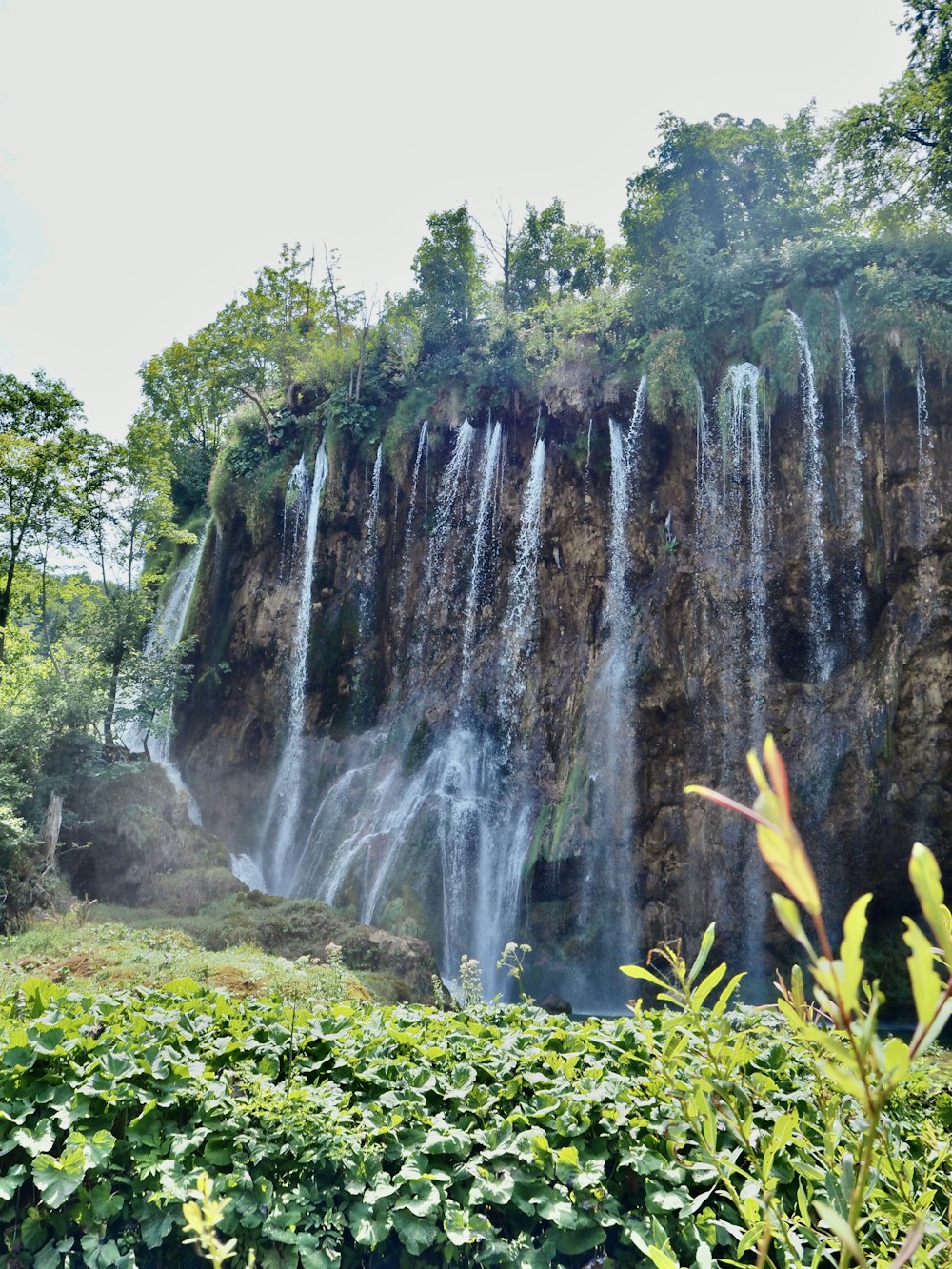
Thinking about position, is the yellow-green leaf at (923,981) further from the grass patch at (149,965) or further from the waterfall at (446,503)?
the waterfall at (446,503)

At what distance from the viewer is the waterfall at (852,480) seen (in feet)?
44.4

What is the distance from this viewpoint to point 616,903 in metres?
14.3

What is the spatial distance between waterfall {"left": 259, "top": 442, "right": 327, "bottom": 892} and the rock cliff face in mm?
208

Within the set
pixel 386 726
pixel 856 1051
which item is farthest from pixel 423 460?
pixel 856 1051

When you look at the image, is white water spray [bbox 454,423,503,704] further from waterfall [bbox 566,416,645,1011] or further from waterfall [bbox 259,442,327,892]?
waterfall [bbox 259,442,327,892]

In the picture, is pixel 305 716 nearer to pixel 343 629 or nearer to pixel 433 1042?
pixel 343 629

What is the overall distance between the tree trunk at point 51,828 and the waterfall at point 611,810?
350 inches

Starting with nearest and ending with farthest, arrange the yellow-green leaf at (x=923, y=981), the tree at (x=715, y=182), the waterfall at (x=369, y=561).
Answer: the yellow-green leaf at (x=923, y=981) < the tree at (x=715, y=182) < the waterfall at (x=369, y=561)

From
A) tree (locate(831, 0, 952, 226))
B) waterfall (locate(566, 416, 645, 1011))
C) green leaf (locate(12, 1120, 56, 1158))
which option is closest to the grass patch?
green leaf (locate(12, 1120, 56, 1158))

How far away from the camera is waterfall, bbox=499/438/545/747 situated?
1678 cm

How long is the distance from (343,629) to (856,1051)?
19864mm

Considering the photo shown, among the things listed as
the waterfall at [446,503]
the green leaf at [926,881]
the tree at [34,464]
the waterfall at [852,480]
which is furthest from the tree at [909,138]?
the green leaf at [926,881]

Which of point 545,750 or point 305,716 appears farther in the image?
point 305,716

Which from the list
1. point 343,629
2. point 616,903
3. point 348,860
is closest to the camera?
point 616,903
